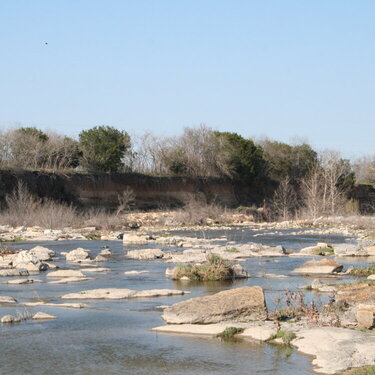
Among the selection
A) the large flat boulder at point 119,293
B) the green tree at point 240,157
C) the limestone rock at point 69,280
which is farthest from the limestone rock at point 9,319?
the green tree at point 240,157

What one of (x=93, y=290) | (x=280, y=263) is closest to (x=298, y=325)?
(x=93, y=290)

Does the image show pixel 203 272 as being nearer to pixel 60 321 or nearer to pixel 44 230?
pixel 60 321

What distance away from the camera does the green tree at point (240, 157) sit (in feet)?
252

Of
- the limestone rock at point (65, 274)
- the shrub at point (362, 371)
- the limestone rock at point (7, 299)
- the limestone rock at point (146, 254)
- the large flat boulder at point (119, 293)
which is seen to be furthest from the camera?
the limestone rock at point (146, 254)

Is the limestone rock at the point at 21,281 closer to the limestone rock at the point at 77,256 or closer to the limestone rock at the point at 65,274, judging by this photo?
the limestone rock at the point at 65,274

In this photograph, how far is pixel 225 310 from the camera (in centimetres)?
1454

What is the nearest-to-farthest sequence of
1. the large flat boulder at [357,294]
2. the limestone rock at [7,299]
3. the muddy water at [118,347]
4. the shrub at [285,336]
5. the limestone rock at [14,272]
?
A: the muddy water at [118,347] → the shrub at [285,336] → the large flat boulder at [357,294] → the limestone rock at [7,299] → the limestone rock at [14,272]

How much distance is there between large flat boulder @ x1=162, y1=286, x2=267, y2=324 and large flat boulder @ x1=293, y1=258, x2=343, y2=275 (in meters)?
Result: 8.98

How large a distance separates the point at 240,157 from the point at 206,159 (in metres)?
3.72

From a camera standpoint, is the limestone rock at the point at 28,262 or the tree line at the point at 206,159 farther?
the tree line at the point at 206,159

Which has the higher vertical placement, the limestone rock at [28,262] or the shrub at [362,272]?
the shrub at [362,272]

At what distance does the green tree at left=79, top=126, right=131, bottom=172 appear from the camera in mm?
68375

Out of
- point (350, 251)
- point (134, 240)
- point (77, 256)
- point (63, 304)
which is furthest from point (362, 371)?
point (134, 240)

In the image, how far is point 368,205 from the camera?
76.5 metres
